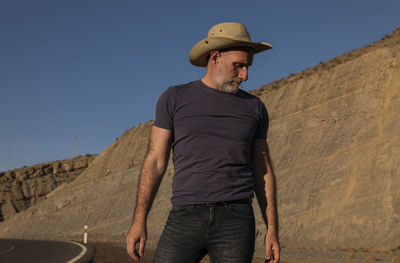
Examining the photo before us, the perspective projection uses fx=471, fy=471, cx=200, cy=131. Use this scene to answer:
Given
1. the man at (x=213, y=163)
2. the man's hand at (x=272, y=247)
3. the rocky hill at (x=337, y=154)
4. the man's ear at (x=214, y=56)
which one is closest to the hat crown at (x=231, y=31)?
the man at (x=213, y=163)

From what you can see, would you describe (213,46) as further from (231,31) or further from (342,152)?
(342,152)

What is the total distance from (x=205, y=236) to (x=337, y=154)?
22.5 m

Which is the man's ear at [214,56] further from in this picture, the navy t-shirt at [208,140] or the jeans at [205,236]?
the jeans at [205,236]

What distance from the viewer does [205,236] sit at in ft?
8.39

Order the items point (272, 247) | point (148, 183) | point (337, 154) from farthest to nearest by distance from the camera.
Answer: point (337, 154) → point (272, 247) → point (148, 183)

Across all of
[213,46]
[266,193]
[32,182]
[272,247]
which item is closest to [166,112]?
[213,46]

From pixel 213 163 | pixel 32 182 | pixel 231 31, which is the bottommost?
pixel 32 182

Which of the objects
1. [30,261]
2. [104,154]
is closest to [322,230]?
[30,261]

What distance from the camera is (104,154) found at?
48719 mm

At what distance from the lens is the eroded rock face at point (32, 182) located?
210 ft

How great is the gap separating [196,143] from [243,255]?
673mm

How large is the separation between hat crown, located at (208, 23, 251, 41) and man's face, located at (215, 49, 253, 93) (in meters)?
0.09

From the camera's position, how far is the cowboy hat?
2904mm

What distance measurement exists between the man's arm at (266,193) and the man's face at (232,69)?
40 centimetres
